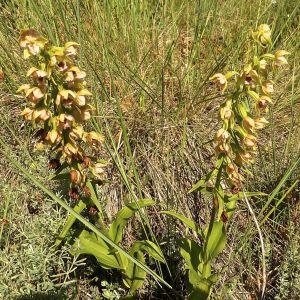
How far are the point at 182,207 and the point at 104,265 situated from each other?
1.75ft

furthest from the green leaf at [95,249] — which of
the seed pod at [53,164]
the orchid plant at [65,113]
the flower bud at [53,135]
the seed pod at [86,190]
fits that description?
the flower bud at [53,135]

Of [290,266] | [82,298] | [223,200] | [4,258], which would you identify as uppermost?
[223,200]

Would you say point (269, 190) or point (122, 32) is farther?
point (122, 32)

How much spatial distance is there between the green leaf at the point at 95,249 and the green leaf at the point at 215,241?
42cm

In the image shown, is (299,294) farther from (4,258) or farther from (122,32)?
(122,32)

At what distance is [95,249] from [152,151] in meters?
0.79

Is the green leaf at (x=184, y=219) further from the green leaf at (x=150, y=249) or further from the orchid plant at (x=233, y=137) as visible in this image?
the green leaf at (x=150, y=249)

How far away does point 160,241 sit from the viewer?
2160mm

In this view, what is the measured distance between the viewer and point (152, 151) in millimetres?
2451

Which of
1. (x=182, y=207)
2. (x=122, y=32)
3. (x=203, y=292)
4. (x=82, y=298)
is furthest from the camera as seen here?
(x=122, y=32)

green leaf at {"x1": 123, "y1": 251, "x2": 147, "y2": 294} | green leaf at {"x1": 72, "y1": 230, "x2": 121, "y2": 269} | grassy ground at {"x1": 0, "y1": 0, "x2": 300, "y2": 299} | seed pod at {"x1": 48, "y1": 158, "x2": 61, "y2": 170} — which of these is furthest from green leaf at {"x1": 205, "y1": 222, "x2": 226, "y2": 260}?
seed pod at {"x1": 48, "y1": 158, "x2": 61, "y2": 170}

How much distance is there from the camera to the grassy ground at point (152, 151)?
1897 mm

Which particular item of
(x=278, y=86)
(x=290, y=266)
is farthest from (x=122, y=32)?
(x=290, y=266)

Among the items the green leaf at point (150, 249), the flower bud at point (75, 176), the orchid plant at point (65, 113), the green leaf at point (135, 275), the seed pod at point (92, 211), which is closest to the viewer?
the orchid plant at point (65, 113)
